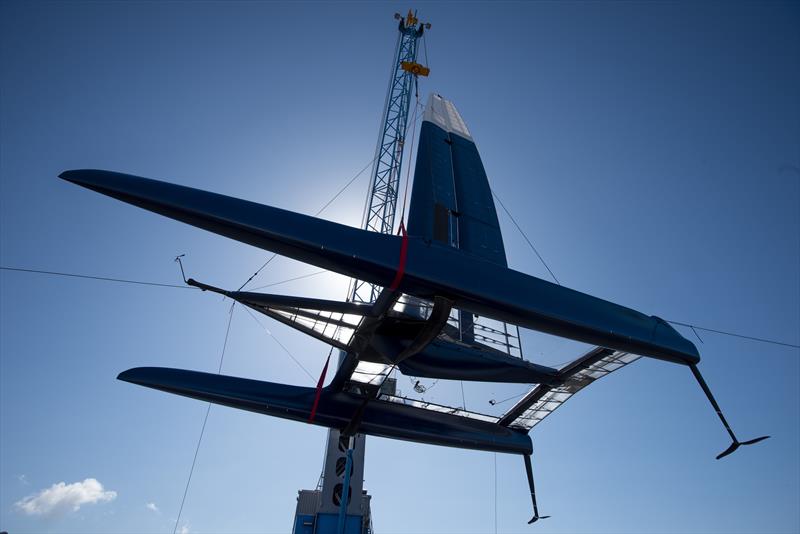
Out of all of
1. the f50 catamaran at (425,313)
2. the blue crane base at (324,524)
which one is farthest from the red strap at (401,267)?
the blue crane base at (324,524)

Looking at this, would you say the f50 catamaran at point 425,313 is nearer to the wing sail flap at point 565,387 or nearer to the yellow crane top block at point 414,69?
the wing sail flap at point 565,387

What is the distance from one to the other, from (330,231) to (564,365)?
7.91 m

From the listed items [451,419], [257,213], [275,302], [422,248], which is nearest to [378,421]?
[451,419]

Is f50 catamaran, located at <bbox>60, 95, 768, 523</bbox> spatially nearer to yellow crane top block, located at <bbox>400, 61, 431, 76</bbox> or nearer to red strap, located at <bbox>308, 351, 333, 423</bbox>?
red strap, located at <bbox>308, 351, 333, 423</bbox>

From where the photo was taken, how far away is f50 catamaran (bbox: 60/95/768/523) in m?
7.82

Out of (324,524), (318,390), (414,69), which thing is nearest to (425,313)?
(318,390)

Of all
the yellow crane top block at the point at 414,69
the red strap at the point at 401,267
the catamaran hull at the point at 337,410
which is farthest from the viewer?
the yellow crane top block at the point at 414,69

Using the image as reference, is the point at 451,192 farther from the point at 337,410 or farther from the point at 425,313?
the point at 337,410

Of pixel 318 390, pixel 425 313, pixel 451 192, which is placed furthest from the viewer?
pixel 451 192

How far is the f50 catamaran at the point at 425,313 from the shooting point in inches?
308

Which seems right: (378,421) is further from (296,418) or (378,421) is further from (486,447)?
(486,447)

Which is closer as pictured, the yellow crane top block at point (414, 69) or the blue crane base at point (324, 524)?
the blue crane base at point (324, 524)

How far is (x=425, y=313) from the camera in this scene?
1073 centimetres

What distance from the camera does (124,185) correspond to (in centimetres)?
744
